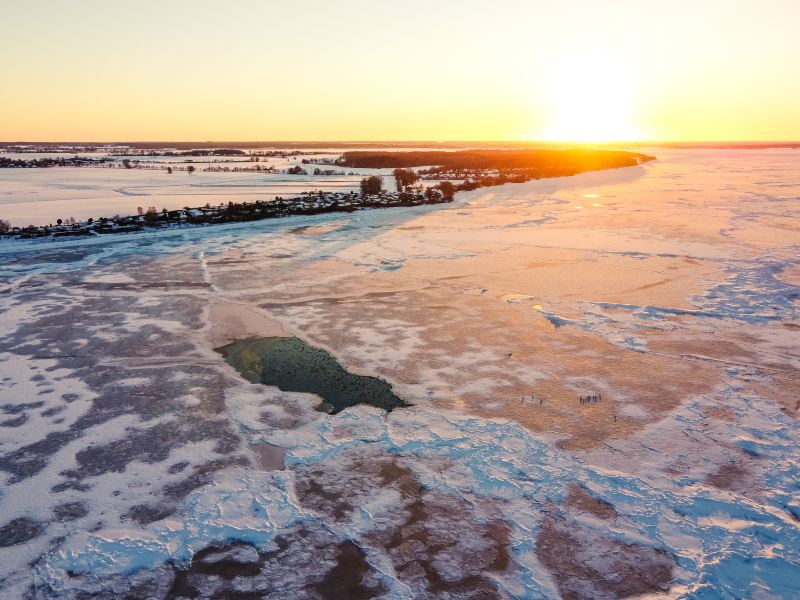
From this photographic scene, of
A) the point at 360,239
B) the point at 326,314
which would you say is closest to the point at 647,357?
the point at 326,314

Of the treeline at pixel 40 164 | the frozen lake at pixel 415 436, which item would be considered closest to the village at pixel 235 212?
the frozen lake at pixel 415 436

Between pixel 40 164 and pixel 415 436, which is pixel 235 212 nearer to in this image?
pixel 415 436

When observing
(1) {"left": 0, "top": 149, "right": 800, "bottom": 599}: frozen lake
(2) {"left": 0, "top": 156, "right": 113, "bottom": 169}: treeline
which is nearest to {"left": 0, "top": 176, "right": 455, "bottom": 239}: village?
(1) {"left": 0, "top": 149, "right": 800, "bottom": 599}: frozen lake

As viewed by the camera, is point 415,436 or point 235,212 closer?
point 415,436

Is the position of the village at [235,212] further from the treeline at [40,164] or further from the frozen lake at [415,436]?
the treeline at [40,164]

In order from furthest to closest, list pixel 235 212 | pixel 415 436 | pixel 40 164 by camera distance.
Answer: pixel 40 164, pixel 235 212, pixel 415 436

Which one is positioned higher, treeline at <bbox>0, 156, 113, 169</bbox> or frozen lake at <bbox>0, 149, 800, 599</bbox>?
treeline at <bbox>0, 156, 113, 169</bbox>

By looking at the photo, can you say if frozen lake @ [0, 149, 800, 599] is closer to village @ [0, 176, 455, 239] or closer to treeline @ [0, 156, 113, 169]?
village @ [0, 176, 455, 239]

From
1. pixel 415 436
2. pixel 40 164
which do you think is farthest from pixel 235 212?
pixel 40 164
